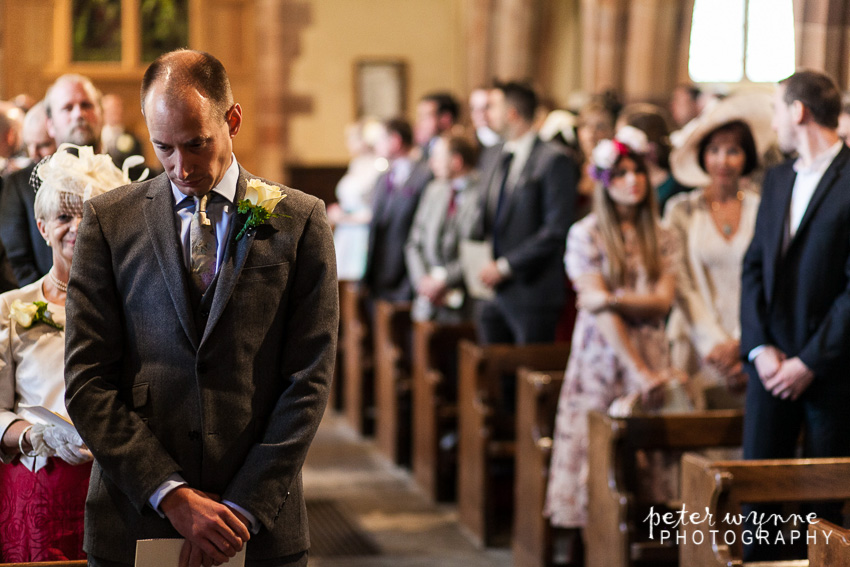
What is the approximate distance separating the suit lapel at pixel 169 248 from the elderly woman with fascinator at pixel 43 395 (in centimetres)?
50

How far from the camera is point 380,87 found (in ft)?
45.4

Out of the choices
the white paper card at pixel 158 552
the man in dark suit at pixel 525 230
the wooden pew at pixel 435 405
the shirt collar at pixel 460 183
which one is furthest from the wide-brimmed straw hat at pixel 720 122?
the white paper card at pixel 158 552

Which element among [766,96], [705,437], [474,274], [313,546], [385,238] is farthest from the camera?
[385,238]

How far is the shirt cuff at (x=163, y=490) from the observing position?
192 centimetres

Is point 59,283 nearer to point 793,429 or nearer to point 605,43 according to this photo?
point 793,429

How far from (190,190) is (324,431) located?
547 cm

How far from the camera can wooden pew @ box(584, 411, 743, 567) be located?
3.45 metres

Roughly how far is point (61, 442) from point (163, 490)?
1.61 ft

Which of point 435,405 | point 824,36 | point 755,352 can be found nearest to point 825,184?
point 755,352

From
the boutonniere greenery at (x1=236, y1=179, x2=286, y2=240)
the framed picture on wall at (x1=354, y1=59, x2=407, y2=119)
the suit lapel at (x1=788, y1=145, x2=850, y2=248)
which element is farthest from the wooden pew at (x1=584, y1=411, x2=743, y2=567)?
the framed picture on wall at (x1=354, y1=59, x2=407, y2=119)

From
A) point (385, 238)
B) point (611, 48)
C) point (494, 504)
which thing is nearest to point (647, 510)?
point (494, 504)

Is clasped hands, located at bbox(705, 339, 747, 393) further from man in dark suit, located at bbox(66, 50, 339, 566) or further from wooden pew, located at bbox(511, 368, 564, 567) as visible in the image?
man in dark suit, located at bbox(66, 50, 339, 566)

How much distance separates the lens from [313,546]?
4906 mm

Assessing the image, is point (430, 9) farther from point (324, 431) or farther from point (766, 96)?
point (766, 96)
